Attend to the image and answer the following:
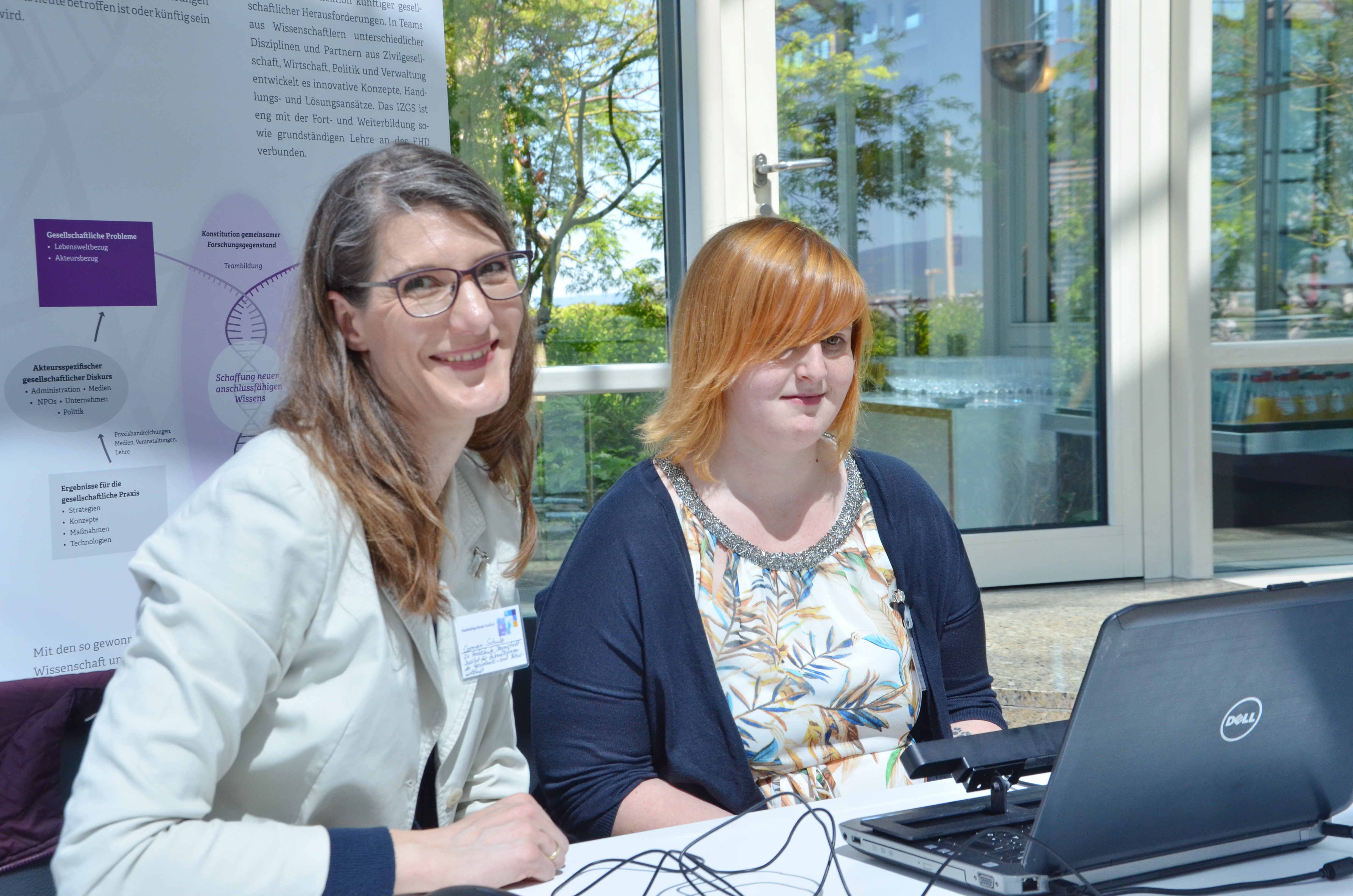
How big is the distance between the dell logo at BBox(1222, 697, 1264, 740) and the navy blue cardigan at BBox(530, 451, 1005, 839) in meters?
0.74

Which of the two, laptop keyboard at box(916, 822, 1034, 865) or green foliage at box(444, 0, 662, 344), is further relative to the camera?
green foliage at box(444, 0, 662, 344)

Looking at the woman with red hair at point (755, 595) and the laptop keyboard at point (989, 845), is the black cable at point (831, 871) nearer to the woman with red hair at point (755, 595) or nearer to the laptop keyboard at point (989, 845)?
the laptop keyboard at point (989, 845)

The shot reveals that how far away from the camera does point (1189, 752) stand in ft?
3.16

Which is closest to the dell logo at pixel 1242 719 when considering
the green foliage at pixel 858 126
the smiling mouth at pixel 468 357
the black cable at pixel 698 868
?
the black cable at pixel 698 868

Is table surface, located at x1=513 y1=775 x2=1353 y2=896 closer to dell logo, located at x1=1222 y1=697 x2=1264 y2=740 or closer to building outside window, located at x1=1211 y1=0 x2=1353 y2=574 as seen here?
dell logo, located at x1=1222 y1=697 x2=1264 y2=740

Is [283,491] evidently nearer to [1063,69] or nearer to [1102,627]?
[1102,627]

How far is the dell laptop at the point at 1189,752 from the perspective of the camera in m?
0.92

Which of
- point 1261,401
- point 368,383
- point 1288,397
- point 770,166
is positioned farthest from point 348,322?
point 1288,397

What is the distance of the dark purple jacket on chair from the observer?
160 cm

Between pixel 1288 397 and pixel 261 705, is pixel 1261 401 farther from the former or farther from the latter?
pixel 261 705

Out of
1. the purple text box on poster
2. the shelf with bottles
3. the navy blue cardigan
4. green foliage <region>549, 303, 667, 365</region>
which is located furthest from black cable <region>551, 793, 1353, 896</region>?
the shelf with bottles

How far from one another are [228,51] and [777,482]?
1.27 metres

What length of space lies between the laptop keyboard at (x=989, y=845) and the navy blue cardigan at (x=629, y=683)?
54 cm

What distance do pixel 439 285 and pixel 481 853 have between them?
2.03ft
